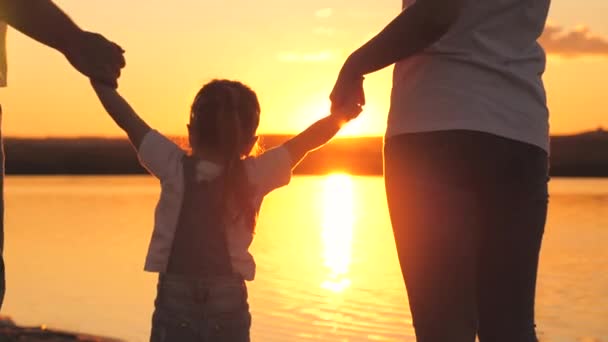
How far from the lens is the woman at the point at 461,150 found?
2.49 metres

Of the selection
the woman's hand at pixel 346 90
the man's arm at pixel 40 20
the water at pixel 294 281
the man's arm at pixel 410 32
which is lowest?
the water at pixel 294 281

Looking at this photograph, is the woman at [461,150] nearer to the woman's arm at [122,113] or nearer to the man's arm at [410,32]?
the man's arm at [410,32]

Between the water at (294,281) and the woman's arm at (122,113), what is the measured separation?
347 inches

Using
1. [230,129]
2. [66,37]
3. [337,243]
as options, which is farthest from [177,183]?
[337,243]

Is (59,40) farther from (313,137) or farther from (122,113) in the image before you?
(313,137)

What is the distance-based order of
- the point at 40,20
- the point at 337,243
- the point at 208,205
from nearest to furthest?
the point at 40,20
the point at 208,205
the point at 337,243

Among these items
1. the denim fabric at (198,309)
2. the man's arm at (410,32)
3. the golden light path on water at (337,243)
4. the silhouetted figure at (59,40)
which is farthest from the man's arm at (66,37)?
the golden light path on water at (337,243)

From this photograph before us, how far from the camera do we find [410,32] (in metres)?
2.46

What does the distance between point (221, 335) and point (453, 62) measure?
1169 millimetres

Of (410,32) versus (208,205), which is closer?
(410,32)

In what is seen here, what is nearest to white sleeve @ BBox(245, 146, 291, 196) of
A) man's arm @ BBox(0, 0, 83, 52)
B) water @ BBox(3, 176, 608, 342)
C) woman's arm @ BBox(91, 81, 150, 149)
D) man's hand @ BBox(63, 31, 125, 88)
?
woman's arm @ BBox(91, 81, 150, 149)

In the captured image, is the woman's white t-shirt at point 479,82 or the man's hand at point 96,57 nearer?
the woman's white t-shirt at point 479,82

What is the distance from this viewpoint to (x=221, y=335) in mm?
3256

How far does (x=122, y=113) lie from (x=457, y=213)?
1.29 meters
